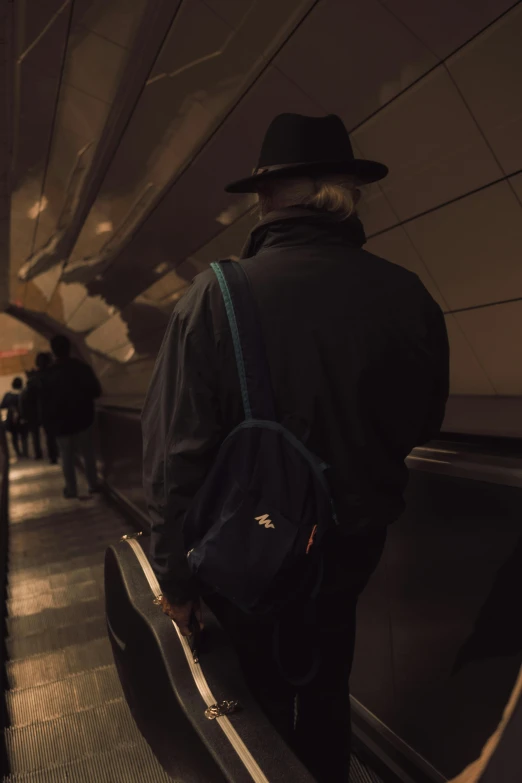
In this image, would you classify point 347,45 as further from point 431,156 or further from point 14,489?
point 14,489

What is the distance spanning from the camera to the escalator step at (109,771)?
2.30m

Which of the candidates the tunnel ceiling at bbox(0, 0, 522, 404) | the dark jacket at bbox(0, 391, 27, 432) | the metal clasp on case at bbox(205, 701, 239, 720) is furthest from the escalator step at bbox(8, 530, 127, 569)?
the dark jacket at bbox(0, 391, 27, 432)

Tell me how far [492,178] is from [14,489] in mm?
9778

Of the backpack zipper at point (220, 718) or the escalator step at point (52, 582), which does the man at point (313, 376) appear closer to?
the backpack zipper at point (220, 718)

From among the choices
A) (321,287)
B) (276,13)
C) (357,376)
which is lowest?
(357,376)

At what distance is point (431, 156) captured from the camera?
280cm

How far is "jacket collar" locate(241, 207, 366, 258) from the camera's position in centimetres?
146

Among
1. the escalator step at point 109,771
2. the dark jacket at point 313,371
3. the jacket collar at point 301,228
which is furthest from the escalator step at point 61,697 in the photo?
the jacket collar at point 301,228

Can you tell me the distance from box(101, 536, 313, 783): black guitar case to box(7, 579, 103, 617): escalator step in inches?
103

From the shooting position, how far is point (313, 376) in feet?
4.51

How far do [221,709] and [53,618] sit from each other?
122 inches

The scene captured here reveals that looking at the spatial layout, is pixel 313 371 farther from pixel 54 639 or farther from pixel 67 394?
pixel 67 394

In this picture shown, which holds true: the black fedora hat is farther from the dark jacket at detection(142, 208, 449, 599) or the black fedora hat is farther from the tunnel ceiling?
the tunnel ceiling

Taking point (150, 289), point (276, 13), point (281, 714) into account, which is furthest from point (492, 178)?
→ point (150, 289)
